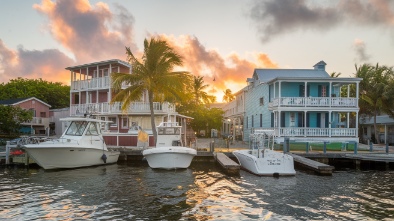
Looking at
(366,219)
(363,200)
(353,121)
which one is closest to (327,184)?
(363,200)

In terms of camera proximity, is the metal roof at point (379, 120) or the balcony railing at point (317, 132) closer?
the balcony railing at point (317, 132)

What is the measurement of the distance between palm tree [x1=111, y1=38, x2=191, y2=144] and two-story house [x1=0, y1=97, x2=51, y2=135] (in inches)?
1040

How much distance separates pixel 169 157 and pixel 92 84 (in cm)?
1944

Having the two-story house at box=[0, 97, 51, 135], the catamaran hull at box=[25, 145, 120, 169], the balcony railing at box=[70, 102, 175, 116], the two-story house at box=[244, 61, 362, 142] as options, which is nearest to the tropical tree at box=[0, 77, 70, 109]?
the two-story house at box=[0, 97, 51, 135]

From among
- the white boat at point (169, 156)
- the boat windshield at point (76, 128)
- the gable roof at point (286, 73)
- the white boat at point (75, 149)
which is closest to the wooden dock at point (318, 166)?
the white boat at point (169, 156)

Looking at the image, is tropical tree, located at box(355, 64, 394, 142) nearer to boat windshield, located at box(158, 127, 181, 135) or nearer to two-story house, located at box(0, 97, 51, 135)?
boat windshield, located at box(158, 127, 181, 135)

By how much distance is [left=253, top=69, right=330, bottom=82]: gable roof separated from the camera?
38031 millimetres

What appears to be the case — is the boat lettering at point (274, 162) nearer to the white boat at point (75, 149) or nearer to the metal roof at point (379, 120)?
the white boat at point (75, 149)

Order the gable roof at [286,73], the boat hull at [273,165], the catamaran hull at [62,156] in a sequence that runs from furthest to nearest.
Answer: the gable roof at [286,73], the catamaran hull at [62,156], the boat hull at [273,165]

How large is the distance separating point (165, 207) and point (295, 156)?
1474 centimetres

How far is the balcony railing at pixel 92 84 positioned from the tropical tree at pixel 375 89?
100ft

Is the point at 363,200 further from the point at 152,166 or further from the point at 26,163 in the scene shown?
the point at 26,163

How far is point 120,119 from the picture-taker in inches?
1380

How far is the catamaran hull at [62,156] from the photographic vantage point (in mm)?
21534
